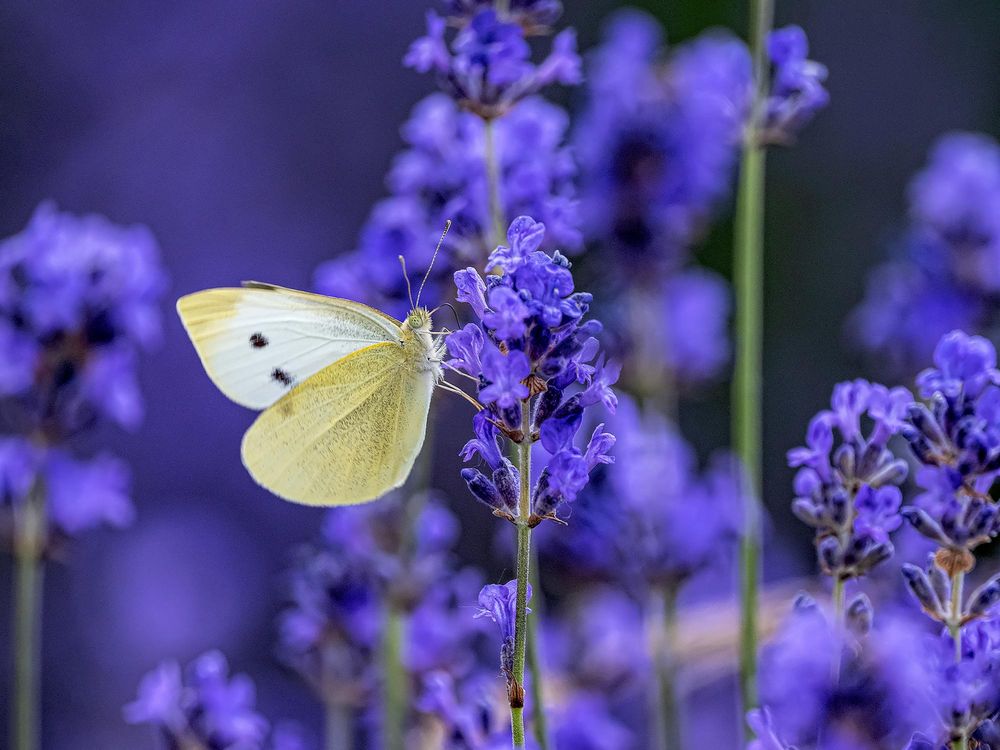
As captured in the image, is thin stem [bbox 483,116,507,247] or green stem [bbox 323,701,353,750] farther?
green stem [bbox 323,701,353,750]

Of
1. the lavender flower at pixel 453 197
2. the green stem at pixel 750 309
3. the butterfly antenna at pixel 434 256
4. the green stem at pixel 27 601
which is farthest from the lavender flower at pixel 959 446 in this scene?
the green stem at pixel 27 601

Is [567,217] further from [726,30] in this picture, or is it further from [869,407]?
[726,30]

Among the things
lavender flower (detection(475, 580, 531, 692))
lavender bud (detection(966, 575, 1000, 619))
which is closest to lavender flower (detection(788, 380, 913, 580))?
lavender bud (detection(966, 575, 1000, 619))

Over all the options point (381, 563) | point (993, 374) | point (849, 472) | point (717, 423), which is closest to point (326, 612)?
point (381, 563)

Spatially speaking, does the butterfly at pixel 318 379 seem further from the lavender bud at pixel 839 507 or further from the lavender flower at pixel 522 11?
the lavender bud at pixel 839 507

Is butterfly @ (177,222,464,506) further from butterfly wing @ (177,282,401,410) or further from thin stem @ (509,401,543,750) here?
thin stem @ (509,401,543,750)
